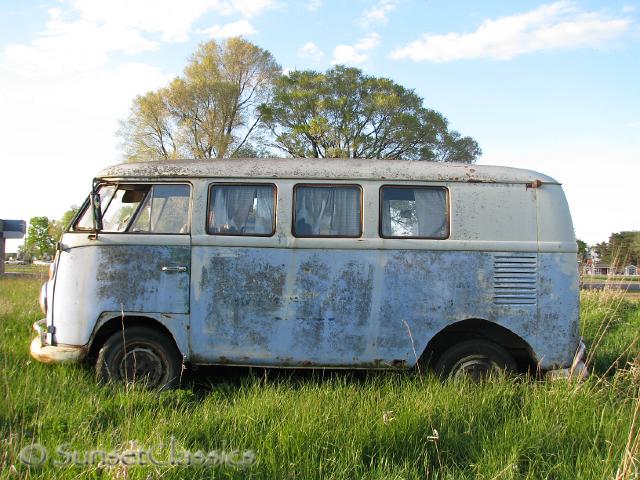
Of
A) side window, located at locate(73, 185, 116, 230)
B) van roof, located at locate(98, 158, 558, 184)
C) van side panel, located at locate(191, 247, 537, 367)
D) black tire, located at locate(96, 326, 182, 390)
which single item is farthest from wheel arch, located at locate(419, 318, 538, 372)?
side window, located at locate(73, 185, 116, 230)

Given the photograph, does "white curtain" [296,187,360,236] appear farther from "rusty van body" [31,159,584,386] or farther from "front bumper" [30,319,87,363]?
"front bumper" [30,319,87,363]

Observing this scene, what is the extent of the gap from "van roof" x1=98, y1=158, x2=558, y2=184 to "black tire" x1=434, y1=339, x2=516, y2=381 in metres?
1.67

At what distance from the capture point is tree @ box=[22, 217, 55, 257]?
250 feet

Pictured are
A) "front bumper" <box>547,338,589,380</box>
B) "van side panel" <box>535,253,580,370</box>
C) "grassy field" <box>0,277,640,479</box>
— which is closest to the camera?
"grassy field" <box>0,277,640,479</box>

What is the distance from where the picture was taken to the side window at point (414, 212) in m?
5.20

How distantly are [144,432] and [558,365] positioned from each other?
3.81 metres

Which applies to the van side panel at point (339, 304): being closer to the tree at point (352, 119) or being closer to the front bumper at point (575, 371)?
the front bumper at point (575, 371)

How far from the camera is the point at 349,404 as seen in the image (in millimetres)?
4414

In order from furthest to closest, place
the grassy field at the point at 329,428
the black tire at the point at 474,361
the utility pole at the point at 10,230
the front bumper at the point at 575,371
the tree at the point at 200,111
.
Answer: the tree at the point at 200,111, the utility pole at the point at 10,230, the black tire at the point at 474,361, the front bumper at the point at 575,371, the grassy field at the point at 329,428

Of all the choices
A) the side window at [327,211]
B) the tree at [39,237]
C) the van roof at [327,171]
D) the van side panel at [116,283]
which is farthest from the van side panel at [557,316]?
the tree at [39,237]

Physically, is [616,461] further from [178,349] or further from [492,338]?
[178,349]

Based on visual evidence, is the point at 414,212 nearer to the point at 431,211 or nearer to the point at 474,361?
the point at 431,211

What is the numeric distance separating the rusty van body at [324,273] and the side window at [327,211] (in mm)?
12

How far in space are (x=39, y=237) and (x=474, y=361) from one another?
86706mm
